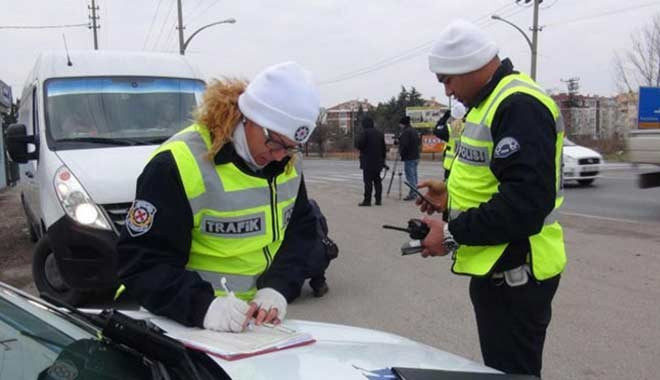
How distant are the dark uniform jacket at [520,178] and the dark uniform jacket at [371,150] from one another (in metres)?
10.2

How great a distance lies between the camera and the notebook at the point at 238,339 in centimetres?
181

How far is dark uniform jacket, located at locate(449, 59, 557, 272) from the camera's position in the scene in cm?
217

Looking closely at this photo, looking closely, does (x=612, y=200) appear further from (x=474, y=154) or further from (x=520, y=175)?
(x=520, y=175)

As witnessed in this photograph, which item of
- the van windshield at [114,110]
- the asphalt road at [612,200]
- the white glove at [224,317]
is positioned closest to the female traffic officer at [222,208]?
the white glove at [224,317]

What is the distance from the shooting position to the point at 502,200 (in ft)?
7.25

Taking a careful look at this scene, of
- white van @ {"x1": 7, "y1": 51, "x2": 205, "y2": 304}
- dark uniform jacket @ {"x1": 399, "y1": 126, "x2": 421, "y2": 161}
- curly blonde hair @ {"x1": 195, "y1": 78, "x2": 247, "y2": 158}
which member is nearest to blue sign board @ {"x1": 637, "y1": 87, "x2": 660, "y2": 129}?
dark uniform jacket @ {"x1": 399, "y1": 126, "x2": 421, "y2": 161}

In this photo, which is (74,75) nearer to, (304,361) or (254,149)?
(254,149)

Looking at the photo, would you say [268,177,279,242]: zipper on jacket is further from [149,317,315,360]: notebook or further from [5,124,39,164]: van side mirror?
[5,124,39,164]: van side mirror

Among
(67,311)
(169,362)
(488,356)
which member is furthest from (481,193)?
(67,311)

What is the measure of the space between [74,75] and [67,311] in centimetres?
478

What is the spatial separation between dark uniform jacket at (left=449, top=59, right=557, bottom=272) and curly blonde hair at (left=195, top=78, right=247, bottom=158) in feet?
3.11

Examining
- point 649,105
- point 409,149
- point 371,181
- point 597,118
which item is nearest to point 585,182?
point 649,105

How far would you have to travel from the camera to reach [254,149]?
7.07 feet

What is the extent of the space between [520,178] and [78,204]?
3890 millimetres
